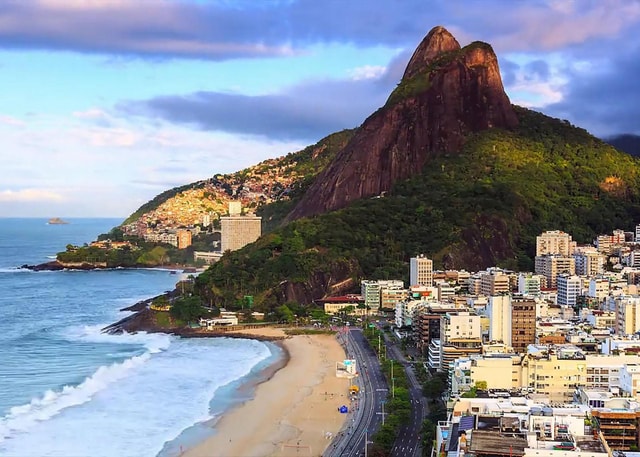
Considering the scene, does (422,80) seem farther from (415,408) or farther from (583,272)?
(415,408)

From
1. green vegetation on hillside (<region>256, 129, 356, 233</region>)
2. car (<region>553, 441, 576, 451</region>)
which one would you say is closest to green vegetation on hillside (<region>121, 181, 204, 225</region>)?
green vegetation on hillside (<region>256, 129, 356, 233</region>)

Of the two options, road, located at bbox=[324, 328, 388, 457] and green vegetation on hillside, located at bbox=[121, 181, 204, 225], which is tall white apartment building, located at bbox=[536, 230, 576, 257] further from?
green vegetation on hillside, located at bbox=[121, 181, 204, 225]

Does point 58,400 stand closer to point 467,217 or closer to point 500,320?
point 500,320

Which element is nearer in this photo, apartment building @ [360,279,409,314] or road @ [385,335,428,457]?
road @ [385,335,428,457]

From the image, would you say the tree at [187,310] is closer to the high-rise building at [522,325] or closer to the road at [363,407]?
the road at [363,407]

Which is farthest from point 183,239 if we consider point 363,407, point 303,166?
point 363,407

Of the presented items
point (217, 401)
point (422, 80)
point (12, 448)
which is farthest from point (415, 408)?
point (422, 80)
